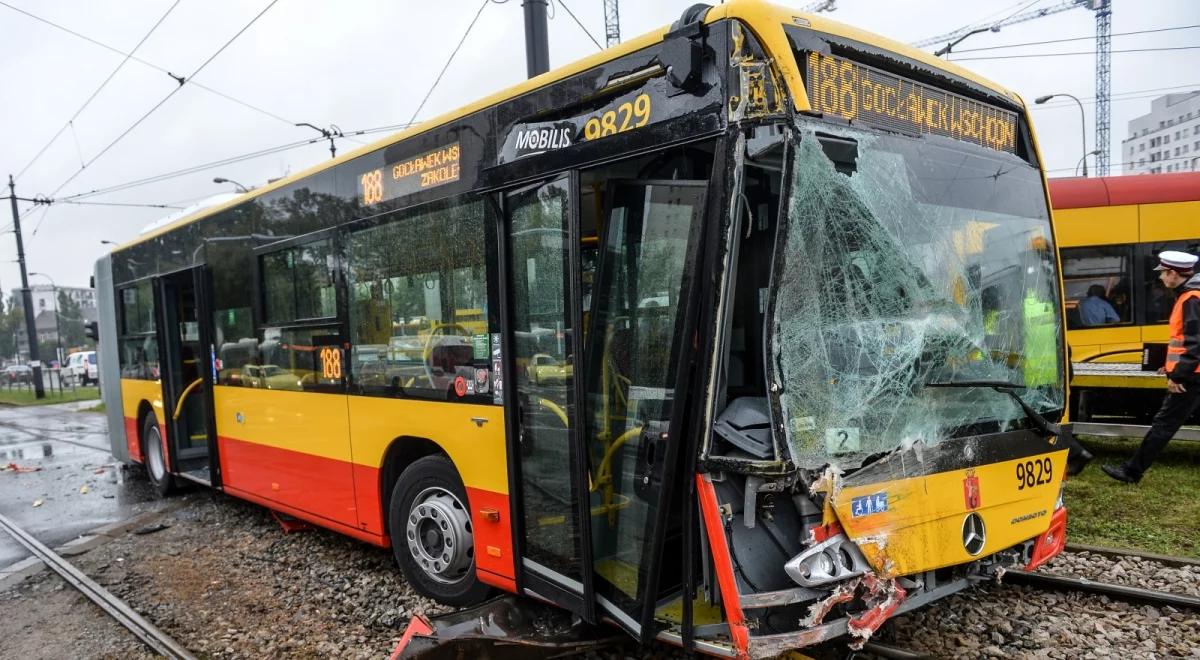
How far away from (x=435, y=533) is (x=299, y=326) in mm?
2309

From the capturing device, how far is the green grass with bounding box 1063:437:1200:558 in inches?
214

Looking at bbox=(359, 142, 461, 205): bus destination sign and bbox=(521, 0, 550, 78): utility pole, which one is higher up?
bbox=(521, 0, 550, 78): utility pole

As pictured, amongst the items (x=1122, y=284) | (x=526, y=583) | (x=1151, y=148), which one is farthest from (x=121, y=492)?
(x=1151, y=148)

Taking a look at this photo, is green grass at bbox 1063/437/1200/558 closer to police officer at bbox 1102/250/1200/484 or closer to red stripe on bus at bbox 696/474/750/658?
police officer at bbox 1102/250/1200/484

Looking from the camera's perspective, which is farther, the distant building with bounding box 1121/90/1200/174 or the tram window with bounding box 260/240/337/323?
the distant building with bounding box 1121/90/1200/174

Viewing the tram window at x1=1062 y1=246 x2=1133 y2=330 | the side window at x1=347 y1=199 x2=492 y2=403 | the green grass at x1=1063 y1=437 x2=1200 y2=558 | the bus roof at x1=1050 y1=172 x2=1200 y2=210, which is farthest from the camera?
the tram window at x1=1062 y1=246 x2=1133 y2=330

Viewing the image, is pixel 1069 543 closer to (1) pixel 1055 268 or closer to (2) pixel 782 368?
(1) pixel 1055 268

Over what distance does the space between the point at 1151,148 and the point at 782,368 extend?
7428 centimetres

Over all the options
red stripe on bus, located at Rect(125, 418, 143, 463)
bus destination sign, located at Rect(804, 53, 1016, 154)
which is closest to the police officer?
bus destination sign, located at Rect(804, 53, 1016, 154)

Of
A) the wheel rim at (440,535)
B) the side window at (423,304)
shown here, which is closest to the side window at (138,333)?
the side window at (423,304)

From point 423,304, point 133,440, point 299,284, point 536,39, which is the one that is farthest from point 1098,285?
point 133,440

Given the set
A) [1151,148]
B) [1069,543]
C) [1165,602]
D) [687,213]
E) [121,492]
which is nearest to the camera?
[687,213]

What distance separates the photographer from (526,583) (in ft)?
13.8

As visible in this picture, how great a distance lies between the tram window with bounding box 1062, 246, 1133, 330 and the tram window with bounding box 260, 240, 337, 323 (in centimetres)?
959
